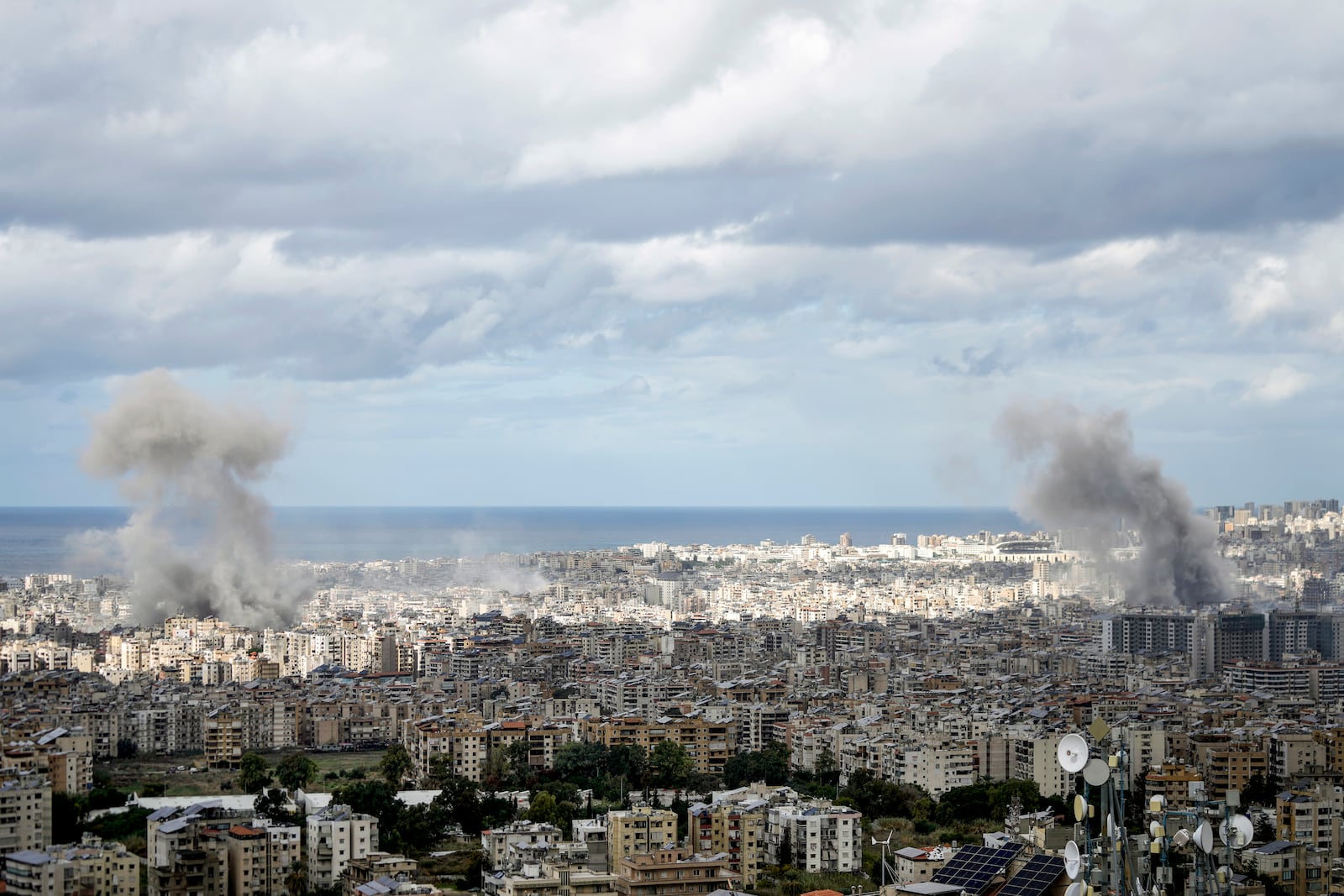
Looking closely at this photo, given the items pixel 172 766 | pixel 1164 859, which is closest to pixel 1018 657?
pixel 172 766

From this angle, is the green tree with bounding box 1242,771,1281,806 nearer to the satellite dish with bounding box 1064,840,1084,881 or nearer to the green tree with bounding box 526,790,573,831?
the green tree with bounding box 526,790,573,831

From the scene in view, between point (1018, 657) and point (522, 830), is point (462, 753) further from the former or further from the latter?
point (1018, 657)

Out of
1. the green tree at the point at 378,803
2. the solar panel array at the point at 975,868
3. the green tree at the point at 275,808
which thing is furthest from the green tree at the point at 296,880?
the solar panel array at the point at 975,868

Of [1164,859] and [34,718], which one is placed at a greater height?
[1164,859]

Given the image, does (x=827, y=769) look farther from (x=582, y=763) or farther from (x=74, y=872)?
(x=74, y=872)

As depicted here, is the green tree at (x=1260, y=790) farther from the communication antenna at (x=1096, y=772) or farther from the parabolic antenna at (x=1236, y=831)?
the communication antenna at (x=1096, y=772)

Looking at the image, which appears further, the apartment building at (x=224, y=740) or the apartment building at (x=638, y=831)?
the apartment building at (x=224, y=740)
